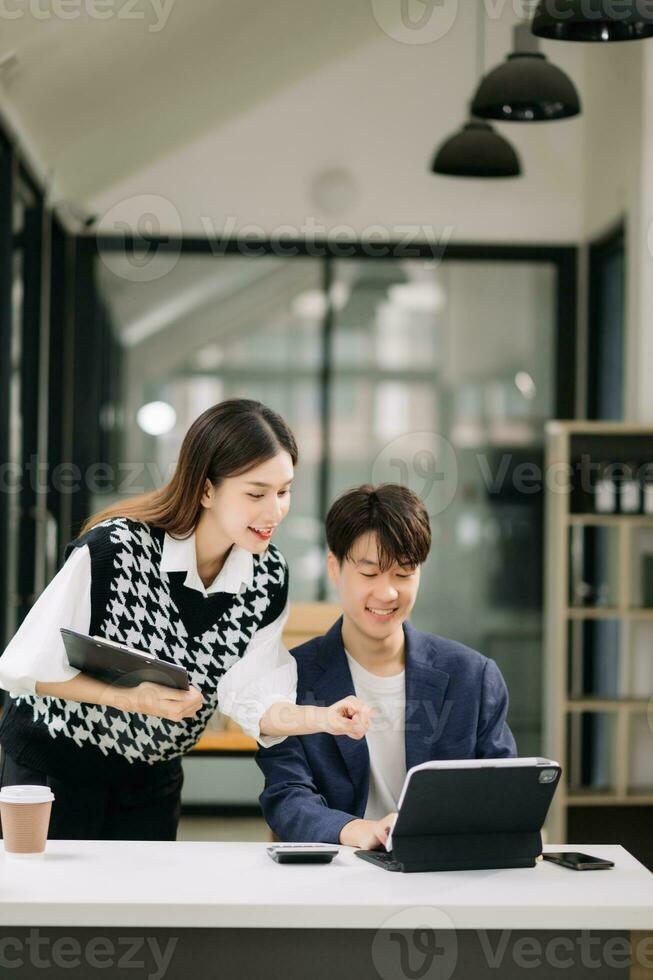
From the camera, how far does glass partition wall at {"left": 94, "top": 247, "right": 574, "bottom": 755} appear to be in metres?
6.09

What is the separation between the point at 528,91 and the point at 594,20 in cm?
123

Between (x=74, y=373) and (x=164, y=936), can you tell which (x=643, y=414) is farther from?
(x=164, y=936)

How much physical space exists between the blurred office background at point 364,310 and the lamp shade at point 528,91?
2.16 metres

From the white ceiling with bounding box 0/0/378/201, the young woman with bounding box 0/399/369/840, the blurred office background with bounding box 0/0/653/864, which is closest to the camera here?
the young woman with bounding box 0/399/369/840

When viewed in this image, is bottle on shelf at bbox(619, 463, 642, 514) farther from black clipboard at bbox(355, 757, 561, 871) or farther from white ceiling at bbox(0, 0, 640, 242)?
black clipboard at bbox(355, 757, 561, 871)

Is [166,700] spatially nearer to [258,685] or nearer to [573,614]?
[258,685]

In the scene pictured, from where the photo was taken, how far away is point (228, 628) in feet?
7.47

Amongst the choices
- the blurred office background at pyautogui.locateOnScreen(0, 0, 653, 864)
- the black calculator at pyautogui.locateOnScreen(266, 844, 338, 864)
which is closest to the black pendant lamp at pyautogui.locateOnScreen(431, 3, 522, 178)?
the blurred office background at pyautogui.locateOnScreen(0, 0, 653, 864)

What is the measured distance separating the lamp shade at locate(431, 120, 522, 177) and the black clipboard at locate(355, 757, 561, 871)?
3.13 meters

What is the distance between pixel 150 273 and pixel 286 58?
1.16m

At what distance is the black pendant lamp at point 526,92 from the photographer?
375 cm

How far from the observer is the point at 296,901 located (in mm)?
1765

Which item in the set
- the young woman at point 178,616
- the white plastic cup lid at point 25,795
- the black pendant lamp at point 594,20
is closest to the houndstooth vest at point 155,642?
the young woman at point 178,616

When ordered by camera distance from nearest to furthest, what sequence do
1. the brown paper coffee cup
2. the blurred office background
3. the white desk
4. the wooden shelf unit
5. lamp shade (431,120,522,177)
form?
the white desk → the brown paper coffee cup → lamp shade (431,120,522,177) → the wooden shelf unit → the blurred office background
